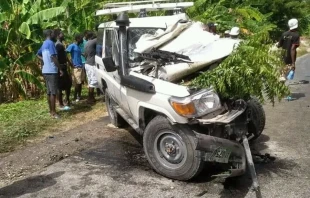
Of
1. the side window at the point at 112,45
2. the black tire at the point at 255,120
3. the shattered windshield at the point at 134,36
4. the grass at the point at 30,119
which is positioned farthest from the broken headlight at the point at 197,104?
the grass at the point at 30,119

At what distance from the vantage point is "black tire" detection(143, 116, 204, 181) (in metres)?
4.69

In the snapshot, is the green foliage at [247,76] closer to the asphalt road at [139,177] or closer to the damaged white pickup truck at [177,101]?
the damaged white pickup truck at [177,101]

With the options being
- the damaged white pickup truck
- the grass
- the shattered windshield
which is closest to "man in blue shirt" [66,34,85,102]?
the grass

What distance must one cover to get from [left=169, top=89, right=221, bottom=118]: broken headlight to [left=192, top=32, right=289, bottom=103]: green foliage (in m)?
0.11

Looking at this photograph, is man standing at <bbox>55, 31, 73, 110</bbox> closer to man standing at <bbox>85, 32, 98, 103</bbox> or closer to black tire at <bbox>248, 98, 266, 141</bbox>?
man standing at <bbox>85, 32, 98, 103</bbox>

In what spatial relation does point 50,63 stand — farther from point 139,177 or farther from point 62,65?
point 139,177

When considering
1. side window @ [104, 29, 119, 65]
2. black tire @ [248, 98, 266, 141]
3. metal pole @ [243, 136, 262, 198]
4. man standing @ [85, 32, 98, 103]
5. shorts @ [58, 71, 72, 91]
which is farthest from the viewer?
man standing @ [85, 32, 98, 103]

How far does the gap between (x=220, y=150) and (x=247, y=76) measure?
0.89m

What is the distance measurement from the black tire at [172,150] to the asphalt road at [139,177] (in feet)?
0.51

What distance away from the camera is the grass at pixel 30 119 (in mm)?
6922

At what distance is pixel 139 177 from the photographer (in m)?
5.17

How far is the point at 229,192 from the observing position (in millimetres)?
4660

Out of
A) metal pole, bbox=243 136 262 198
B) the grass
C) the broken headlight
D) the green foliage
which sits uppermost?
the green foliage

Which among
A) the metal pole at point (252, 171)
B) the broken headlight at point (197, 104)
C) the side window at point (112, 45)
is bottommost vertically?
the metal pole at point (252, 171)
